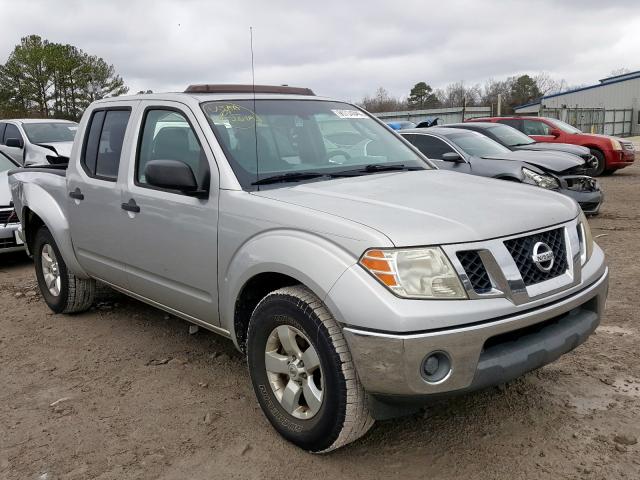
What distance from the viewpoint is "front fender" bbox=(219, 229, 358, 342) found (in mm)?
2652

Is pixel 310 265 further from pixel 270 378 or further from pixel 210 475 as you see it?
pixel 210 475

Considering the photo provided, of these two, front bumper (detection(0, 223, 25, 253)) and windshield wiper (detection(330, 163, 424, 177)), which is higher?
windshield wiper (detection(330, 163, 424, 177))

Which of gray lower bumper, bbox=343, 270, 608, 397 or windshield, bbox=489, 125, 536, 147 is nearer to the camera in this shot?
gray lower bumper, bbox=343, 270, 608, 397

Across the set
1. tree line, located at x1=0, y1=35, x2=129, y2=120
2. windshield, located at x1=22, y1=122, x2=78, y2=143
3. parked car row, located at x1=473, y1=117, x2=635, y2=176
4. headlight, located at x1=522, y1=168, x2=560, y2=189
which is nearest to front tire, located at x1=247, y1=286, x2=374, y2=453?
headlight, located at x1=522, y1=168, x2=560, y2=189

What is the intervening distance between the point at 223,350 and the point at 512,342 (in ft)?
7.49

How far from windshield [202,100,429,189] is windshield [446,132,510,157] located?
511cm

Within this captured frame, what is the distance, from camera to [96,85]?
1866 inches

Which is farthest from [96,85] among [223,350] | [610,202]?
[223,350]

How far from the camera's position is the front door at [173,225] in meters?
3.41

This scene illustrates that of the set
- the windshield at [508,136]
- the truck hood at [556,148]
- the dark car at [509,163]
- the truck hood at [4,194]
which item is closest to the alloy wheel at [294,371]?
the dark car at [509,163]

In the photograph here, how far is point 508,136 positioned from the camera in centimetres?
1138

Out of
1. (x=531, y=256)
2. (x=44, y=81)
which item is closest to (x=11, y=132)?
(x=531, y=256)

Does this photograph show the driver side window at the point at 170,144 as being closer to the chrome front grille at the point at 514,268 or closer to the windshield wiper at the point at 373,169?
the windshield wiper at the point at 373,169

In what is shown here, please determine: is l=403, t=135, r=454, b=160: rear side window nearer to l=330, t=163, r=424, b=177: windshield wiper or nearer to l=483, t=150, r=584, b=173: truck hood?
l=483, t=150, r=584, b=173: truck hood
